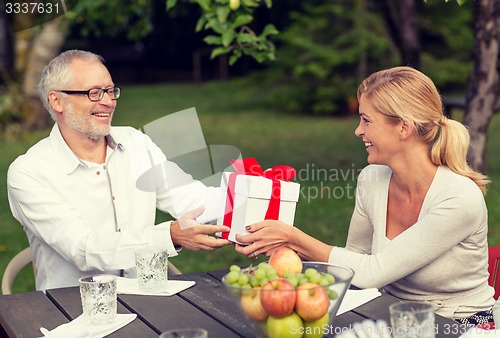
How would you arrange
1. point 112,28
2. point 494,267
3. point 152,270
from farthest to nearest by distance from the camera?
point 112,28
point 494,267
point 152,270

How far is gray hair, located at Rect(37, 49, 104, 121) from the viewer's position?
139 inches

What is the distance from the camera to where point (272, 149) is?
11.0 metres

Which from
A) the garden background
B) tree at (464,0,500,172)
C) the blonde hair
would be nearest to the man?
the blonde hair

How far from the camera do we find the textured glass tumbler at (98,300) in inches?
102

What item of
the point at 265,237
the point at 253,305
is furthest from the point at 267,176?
the point at 253,305

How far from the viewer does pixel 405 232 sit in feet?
9.82

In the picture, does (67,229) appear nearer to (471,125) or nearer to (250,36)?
(250,36)

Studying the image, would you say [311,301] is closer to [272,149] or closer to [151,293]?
[151,293]

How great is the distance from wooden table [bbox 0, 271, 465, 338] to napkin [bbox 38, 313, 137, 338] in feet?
0.08

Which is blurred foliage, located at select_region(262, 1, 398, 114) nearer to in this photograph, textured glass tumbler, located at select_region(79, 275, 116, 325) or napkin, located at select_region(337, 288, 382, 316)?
napkin, located at select_region(337, 288, 382, 316)

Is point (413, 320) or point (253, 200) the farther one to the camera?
point (253, 200)

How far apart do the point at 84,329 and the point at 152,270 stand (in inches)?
17.4

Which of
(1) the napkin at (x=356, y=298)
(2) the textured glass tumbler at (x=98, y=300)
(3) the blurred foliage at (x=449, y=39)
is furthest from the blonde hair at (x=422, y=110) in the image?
(3) the blurred foliage at (x=449, y=39)

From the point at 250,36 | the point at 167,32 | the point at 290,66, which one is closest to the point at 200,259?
the point at 250,36
